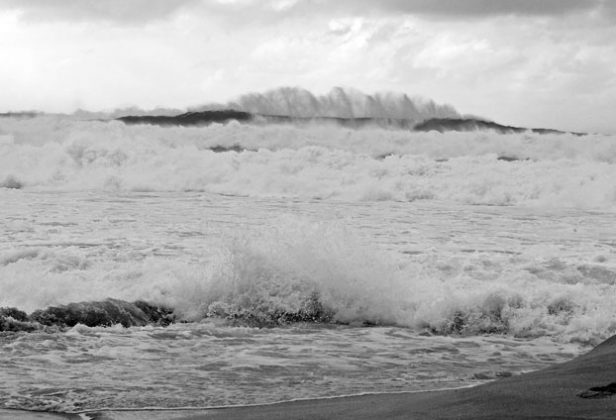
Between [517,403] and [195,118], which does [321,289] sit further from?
[195,118]

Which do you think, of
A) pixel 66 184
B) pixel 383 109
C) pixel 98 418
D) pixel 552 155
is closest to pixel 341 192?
pixel 66 184

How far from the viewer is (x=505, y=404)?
Result: 3.82 meters

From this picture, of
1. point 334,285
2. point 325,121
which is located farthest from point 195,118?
point 334,285

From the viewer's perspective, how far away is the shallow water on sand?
20.5ft

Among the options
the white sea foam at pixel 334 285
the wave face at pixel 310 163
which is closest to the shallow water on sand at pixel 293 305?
the white sea foam at pixel 334 285

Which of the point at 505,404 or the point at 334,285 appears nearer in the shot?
the point at 505,404

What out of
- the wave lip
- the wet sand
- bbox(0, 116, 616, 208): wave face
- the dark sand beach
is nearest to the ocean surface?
the wave lip

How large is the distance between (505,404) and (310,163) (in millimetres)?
32927

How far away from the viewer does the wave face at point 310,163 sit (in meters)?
30.1

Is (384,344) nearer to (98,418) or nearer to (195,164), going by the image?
(98,418)

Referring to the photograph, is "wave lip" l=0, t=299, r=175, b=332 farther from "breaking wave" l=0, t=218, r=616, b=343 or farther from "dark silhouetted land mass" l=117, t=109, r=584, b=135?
"dark silhouetted land mass" l=117, t=109, r=584, b=135

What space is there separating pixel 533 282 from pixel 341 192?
21.0 meters

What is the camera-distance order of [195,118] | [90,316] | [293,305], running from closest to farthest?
1. [90,316]
2. [293,305]
3. [195,118]

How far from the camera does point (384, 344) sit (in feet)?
26.0
